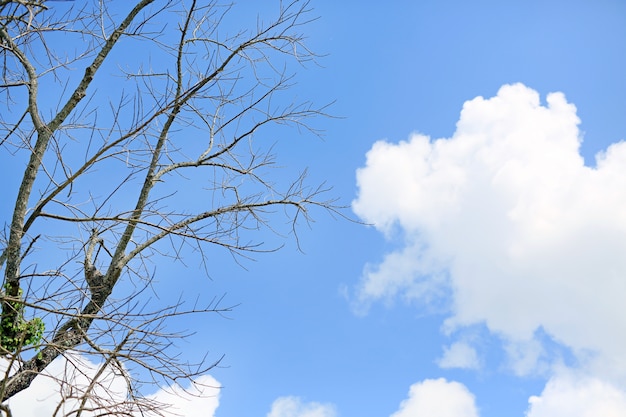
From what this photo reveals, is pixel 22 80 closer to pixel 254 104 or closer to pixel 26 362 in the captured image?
pixel 254 104

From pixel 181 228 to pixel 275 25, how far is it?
204cm

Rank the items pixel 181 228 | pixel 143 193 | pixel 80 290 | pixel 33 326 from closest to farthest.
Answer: pixel 80 290
pixel 33 326
pixel 181 228
pixel 143 193

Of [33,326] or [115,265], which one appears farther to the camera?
[115,265]

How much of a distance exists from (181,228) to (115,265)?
65 cm

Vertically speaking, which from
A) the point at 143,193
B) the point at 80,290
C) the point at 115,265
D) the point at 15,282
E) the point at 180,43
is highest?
the point at 180,43

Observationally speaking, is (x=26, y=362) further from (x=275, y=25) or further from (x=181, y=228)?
(x=275, y=25)

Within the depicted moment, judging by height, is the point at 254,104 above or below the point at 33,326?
above

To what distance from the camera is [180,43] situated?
241 inches

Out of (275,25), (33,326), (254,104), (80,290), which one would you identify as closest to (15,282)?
(33,326)

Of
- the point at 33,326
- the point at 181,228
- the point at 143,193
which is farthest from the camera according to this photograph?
the point at 143,193

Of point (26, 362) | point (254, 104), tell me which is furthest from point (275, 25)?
point (26, 362)

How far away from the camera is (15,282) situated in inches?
198

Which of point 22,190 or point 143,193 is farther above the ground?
point 143,193

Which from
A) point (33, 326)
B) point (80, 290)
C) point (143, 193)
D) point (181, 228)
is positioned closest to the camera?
point (80, 290)
